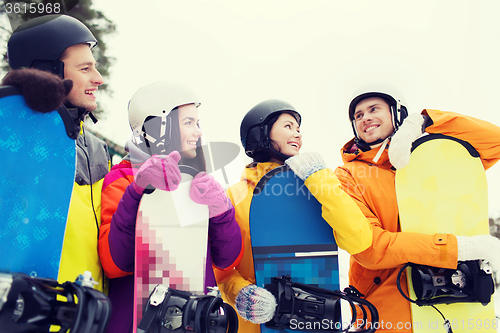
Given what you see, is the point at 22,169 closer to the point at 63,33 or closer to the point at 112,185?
the point at 112,185

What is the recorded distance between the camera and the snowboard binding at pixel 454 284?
72.7 inches

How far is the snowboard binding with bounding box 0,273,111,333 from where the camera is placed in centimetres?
103

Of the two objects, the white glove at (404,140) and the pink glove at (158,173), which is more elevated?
the white glove at (404,140)

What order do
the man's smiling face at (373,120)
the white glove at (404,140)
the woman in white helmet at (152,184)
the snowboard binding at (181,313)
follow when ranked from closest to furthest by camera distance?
the snowboard binding at (181,313)
the woman in white helmet at (152,184)
the white glove at (404,140)
the man's smiling face at (373,120)

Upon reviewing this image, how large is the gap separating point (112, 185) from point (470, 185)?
2.22 meters

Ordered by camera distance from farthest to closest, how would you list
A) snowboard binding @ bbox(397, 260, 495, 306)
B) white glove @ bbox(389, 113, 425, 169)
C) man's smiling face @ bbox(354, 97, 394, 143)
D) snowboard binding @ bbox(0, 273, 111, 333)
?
man's smiling face @ bbox(354, 97, 394, 143), white glove @ bbox(389, 113, 425, 169), snowboard binding @ bbox(397, 260, 495, 306), snowboard binding @ bbox(0, 273, 111, 333)

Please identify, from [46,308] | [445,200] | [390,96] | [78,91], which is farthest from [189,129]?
[445,200]

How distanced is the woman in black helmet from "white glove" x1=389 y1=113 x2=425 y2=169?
50cm

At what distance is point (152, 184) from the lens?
1546 millimetres

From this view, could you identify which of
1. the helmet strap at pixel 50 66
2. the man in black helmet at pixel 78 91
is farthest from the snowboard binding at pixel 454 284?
the helmet strap at pixel 50 66

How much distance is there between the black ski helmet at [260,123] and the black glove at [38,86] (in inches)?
52.7

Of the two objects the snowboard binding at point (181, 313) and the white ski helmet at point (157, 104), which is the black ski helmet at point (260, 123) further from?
the snowboard binding at point (181, 313)

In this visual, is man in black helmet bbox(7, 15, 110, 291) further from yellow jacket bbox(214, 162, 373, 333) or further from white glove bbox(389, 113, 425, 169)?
white glove bbox(389, 113, 425, 169)

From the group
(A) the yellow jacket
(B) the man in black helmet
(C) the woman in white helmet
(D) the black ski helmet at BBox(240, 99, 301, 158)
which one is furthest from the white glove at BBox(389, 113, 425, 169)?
(B) the man in black helmet
